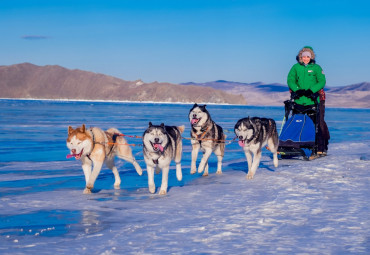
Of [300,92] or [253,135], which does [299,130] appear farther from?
[253,135]

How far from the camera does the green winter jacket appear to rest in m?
8.04

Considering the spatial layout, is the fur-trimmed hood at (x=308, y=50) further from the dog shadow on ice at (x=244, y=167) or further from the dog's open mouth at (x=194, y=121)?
the dog's open mouth at (x=194, y=121)

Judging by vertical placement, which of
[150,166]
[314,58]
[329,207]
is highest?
[314,58]

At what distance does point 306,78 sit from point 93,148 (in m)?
4.38

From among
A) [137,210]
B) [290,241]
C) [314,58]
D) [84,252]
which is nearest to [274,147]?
[314,58]

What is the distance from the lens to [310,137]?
810cm

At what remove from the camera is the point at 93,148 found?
530cm

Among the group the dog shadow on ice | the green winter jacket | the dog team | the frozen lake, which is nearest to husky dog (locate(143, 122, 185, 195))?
the dog team

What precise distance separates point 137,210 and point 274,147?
3422 millimetres

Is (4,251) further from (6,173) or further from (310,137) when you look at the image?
(310,137)

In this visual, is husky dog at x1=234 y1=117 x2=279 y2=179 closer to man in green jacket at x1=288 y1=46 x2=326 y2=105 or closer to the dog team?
the dog team

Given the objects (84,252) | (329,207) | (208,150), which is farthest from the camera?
(208,150)

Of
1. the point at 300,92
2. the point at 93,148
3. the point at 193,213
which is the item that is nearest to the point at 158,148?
the point at 93,148

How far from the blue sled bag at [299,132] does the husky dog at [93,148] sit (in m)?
3.27
